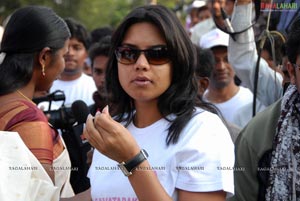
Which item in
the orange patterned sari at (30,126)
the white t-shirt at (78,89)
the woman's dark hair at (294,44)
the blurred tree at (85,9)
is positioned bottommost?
the blurred tree at (85,9)

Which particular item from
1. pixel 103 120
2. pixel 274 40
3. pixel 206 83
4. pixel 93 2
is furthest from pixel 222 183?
pixel 93 2

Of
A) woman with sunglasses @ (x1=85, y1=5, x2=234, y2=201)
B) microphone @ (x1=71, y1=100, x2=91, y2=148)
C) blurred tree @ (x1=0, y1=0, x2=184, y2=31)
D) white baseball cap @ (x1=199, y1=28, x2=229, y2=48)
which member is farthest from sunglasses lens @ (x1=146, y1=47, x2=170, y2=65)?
blurred tree @ (x1=0, y1=0, x2=184, y2=31)

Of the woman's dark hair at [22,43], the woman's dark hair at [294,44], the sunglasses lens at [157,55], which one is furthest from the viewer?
the woman's dark hair at [22,43]

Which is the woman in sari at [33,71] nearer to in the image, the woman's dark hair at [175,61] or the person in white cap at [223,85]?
the woman's dark hair at [175,61]

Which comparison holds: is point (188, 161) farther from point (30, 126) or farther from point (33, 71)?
point (33, 71)

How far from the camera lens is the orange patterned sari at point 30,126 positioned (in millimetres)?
2204

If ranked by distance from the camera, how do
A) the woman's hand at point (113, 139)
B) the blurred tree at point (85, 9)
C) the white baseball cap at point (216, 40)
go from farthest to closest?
the blurred tree at point (85, 9) → the white baseball cap at point (216, 40) → the woman's hand at point (113, 139)

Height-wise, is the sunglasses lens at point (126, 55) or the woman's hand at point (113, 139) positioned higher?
the sunglasses lens at point (126, 55)

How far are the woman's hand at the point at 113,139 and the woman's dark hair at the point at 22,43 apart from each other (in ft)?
2.60

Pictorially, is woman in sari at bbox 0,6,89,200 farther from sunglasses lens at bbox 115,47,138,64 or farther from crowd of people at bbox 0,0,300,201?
sunglasses lens at bbox 115,47,138,64

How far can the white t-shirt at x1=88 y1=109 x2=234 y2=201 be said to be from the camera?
5.95 feet

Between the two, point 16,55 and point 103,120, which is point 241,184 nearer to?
point 103,120

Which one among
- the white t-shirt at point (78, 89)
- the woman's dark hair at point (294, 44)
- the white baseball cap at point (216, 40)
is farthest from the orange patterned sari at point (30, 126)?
the white t-shirt at point (78, 89)

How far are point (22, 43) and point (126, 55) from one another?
0.67 m
